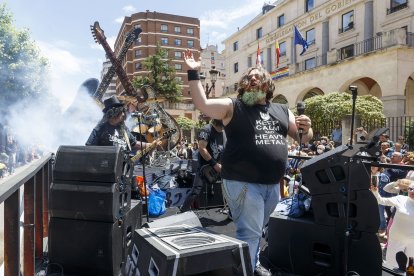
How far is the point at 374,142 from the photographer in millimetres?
2949

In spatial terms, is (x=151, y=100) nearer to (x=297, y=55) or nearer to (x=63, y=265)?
(x=63, y=265)

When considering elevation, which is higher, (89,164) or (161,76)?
(161,76)

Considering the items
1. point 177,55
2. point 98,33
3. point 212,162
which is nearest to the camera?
point 212,162

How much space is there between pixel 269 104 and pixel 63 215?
2.24 m

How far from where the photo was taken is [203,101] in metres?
2.62

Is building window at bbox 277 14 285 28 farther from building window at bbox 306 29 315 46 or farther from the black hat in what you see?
the black hat

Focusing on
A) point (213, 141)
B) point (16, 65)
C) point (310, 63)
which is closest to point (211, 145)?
point (213, 141)

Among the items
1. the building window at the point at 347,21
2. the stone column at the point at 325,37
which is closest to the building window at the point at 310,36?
the stone column at the point at 325,37

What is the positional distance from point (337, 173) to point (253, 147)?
0.90 m

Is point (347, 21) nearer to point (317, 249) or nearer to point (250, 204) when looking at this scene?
point (317, 249)

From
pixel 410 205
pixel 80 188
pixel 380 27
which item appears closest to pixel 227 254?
pixel 80 188

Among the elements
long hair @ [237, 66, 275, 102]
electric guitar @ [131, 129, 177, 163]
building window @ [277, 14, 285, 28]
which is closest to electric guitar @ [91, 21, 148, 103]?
electric guitar @ [131, 129, 177, 163]

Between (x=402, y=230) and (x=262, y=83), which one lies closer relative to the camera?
(x=262, y=83)

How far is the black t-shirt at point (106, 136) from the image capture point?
4.54 m
